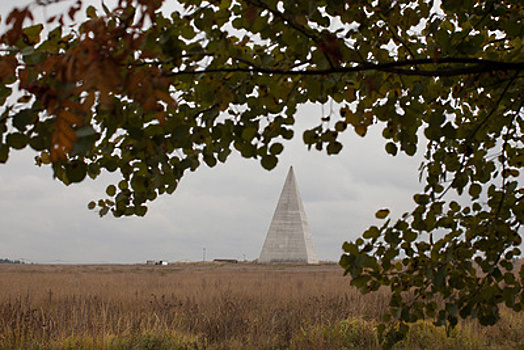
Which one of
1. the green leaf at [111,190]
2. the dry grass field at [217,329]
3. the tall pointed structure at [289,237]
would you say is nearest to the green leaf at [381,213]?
the green leaf at [111,190]

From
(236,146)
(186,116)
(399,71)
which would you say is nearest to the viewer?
(399,71)

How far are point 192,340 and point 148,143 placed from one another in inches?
186

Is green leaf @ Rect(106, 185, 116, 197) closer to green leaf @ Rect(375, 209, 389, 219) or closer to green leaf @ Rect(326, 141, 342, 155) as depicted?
green leaf @ Rect(326, 141, 342, 155)

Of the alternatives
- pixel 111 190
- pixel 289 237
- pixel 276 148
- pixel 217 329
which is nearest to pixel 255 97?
pixel 276 148

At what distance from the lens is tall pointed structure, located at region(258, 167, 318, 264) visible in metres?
34.8

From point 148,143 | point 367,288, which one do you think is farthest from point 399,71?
point 367,288

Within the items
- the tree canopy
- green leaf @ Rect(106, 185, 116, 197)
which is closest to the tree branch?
the tree canopy

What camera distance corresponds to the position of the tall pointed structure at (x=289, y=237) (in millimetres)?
34781

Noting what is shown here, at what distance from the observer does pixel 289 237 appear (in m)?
35.2

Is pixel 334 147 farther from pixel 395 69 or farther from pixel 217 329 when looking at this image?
pixel 217 329

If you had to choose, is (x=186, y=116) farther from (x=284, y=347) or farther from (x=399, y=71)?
(x=284, y=347)

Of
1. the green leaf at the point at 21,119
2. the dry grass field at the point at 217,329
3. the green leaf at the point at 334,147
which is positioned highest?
the green leaf at the point at 334,147

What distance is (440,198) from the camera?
9.36 feet

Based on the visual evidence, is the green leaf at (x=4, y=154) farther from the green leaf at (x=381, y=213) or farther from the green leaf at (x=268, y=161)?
the green leaf at (x=381, y=213)
